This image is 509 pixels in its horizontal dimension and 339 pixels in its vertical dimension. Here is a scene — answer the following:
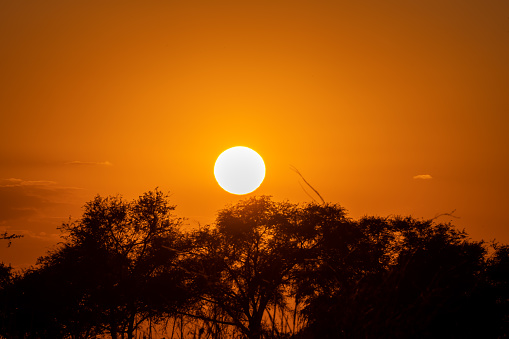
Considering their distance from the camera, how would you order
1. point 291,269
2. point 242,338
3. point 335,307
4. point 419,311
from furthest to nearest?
point 291,269, point 242,338, point 335,307, point 419,311

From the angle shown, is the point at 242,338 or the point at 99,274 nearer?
the point at 242,338

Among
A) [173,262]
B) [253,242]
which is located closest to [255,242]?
[253,242]

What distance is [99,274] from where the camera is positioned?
43.2 m

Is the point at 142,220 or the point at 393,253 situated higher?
the point at 142,220

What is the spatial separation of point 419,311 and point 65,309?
150 ft

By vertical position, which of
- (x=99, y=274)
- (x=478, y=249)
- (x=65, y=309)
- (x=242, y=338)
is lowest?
(x=242, y=338)

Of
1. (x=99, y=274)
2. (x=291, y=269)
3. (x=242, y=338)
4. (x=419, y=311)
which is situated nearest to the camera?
(x=419, y=311)

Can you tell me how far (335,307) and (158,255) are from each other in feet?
145

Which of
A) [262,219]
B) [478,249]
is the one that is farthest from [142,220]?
[478,249]

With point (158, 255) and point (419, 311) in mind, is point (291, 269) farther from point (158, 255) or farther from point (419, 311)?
point (419, 311)

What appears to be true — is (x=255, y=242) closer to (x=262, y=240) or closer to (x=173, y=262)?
(x=262, y=240)

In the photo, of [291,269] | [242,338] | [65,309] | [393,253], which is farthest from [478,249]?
[242,338]

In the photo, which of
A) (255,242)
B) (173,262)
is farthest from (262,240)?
(173,262)

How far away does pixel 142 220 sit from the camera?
51375 mm
